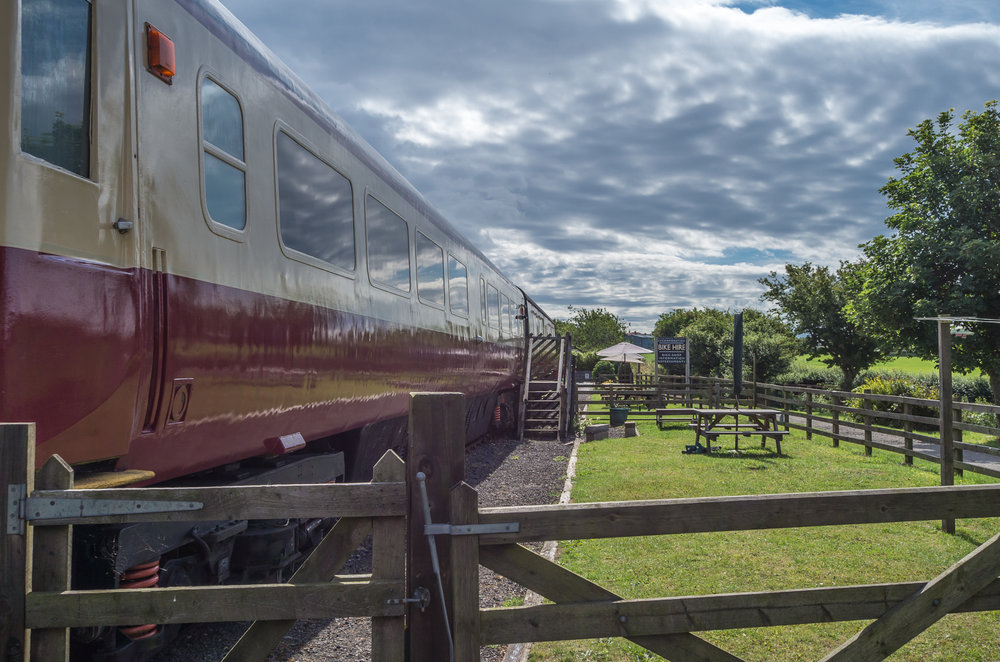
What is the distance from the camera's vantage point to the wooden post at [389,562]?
239cm

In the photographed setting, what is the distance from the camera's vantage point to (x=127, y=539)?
3.12 m

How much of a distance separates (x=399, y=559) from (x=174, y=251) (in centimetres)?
189

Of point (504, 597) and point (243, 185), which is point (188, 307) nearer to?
point (243, 185)

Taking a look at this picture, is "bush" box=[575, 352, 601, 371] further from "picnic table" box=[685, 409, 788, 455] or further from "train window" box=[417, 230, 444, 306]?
"train window" box=[417, 230, 444, 306]

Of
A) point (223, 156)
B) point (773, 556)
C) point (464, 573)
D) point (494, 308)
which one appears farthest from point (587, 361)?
point (464, 573)

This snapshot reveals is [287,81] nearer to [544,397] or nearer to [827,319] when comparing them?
[544,397]

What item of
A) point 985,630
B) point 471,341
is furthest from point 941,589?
point 471,341

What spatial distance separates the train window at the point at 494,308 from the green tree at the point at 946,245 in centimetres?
1052

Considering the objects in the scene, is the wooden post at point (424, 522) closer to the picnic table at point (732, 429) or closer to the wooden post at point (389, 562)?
the wooden post at point (389, 562)

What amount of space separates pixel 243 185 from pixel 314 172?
3.49ft

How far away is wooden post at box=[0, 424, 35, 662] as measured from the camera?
2350 mm

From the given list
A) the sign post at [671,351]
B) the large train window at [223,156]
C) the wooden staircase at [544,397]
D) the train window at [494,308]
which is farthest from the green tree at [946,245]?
the large train window at [223,156]

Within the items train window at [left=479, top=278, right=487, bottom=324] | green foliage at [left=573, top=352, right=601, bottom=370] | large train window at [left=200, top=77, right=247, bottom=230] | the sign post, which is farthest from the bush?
large train window at [left=200, top=77, right=247, bottom=230]

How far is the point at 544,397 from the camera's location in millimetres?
19266
